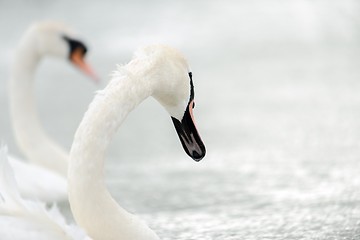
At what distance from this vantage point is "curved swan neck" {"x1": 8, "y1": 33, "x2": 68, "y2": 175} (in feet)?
18.2

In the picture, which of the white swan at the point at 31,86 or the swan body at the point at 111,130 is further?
the white swan at the point at 31,86

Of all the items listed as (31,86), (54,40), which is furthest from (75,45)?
(31,86)

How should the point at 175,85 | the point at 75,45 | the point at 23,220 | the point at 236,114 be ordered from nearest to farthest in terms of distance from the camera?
the point at 23,220, the point at 175,85, the point at 75,45, the point at 236,114

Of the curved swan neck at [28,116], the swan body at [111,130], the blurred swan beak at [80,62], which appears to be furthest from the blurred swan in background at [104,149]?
the blurred swan beak at [80,62]

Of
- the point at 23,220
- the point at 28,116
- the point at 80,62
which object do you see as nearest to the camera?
the point at 23,220

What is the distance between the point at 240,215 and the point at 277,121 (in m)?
2.77

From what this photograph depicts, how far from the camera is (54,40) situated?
5926 mm

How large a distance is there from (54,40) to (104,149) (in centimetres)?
314

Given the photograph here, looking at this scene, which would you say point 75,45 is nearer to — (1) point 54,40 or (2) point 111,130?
(1) point 54,40

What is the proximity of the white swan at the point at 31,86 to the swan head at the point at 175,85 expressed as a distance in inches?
85.3

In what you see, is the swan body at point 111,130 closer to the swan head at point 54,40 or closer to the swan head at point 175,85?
the swan head at point 175,85

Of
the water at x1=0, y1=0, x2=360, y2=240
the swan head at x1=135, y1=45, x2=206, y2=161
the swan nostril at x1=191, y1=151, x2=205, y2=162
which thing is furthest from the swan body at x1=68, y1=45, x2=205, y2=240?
the water at x1=0, y1=0, x2=360, y2=240

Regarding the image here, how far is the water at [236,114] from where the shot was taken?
4.35 m

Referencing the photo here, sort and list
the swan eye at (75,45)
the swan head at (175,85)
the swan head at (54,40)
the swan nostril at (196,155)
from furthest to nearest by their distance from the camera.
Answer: the swan eye at (75,45) < the swan head at (54,40) < the swan nostril at (196,155) < the swan head at (175,85)
